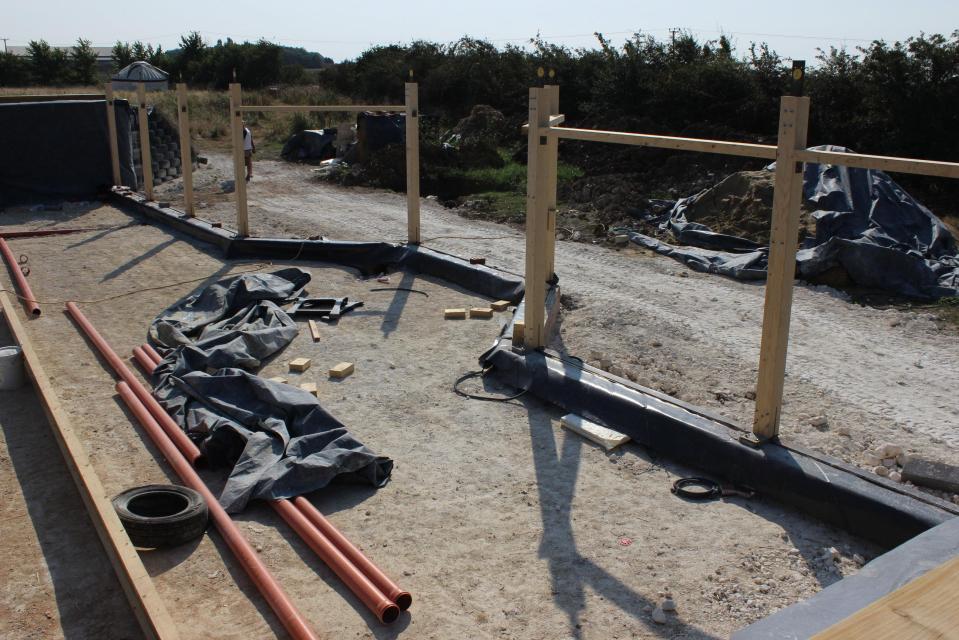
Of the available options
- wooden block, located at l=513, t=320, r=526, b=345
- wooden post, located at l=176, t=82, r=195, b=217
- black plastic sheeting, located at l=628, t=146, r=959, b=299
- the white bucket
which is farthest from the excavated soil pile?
the white bucket

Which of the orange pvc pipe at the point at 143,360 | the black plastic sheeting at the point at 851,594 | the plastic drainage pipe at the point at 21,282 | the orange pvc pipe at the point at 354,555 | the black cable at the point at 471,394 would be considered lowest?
the orange pvc pipe at the point at 354,555

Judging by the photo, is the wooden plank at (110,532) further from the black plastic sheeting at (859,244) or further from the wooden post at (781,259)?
the black plastic sheeting at (859,244)

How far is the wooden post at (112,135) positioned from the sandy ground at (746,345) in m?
6.23

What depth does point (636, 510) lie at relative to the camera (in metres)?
4.72

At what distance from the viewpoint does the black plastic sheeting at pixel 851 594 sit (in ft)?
9.06

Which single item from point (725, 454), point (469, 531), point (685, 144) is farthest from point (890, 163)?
point (469, 531)

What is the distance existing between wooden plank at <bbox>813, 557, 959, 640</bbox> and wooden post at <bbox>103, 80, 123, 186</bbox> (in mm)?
16522

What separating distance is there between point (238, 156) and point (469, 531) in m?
8.02

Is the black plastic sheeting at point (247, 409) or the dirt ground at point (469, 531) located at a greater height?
the black plastic sheeting at point (247, 409)

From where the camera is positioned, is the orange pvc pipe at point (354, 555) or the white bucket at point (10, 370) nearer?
the orange pvc pipe at point (354, 555)

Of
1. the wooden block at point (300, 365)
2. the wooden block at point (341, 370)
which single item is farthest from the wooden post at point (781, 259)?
the wooden block at point (300, 365)

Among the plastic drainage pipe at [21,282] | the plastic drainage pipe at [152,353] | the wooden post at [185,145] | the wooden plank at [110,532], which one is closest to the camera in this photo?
the wooden plank at [110,532]

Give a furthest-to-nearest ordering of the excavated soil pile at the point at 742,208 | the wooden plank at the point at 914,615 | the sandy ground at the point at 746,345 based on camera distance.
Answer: the excavated soil pile at the point at 742,208 < the sandy ground at the point at 746,345 < the wooden plank at the point at 914,615

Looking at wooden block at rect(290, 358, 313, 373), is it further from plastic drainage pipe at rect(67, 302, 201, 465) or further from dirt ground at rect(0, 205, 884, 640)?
plastic drainage pipe at rect(67, 302, 201, 465)
